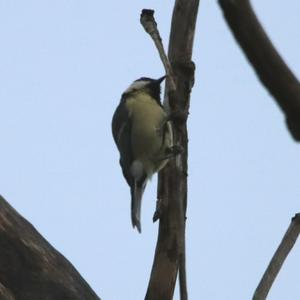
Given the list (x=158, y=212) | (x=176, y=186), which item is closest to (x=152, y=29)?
(x=176, y=186)

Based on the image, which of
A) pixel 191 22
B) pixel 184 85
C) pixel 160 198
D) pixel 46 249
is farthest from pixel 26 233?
pixel 191 22

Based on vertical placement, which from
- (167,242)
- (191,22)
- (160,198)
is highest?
(191,22)

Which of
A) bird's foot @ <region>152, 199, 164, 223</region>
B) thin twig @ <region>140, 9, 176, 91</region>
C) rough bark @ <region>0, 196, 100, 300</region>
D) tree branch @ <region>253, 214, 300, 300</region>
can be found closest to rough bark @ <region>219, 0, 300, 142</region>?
tree branch @ <region>253, 214, 300, 300</region>

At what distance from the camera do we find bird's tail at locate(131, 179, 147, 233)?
13.3 feet

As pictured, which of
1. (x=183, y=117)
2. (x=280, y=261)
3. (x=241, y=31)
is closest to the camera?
(x=241, y=31)

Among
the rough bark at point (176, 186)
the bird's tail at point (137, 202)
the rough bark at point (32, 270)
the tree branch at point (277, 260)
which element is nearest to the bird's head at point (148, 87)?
the bird's tail at point (137, 202)

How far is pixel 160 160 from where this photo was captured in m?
4.23

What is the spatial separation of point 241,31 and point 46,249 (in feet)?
8.19

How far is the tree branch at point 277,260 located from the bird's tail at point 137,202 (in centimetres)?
191

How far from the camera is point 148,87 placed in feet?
16.8

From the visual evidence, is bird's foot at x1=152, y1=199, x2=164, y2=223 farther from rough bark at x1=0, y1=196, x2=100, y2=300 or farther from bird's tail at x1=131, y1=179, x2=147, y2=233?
bird's tail at x1=131, y1=179, x2=147, y2=233

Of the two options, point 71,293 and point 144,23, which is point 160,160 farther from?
point 144,23

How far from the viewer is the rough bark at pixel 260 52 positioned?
855mm

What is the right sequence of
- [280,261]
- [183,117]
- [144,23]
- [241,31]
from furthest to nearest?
[183,117]
[144,23]
[280,261]
[241,31]
